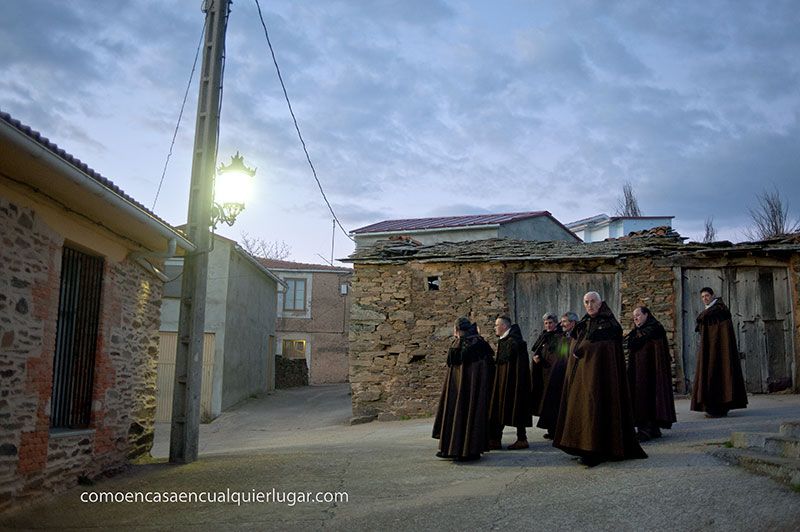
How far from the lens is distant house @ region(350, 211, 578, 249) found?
22438mm

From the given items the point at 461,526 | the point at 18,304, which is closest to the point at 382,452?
the point at 461,526

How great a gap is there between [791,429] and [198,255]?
7.29 metres

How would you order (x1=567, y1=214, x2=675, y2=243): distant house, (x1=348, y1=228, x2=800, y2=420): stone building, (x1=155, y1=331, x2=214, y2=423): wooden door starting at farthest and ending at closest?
(x1=567, y1=214, x2=675, y2=243): distant house
(x1=155, y1=331, x2=214, y2=423): wooden door
(x1=348, y1=228, x2=800, y2=420): stone building

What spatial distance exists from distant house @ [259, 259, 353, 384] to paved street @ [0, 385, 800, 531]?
24612 millimetres

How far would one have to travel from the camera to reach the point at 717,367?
10281 mm

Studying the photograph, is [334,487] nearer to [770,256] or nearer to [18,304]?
[18,304]

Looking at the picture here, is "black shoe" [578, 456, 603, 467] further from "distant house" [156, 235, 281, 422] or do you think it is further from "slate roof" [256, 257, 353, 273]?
"slate roof" [256, 257, 353, 273]

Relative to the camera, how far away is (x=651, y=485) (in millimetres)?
6215

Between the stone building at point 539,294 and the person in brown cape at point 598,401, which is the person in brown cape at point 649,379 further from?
the stone building at point 539,294

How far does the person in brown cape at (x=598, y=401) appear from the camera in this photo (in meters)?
7.11

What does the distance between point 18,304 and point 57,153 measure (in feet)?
4.99

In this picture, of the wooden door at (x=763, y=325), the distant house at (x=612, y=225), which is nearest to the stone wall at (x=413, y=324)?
the wooden door at (x=763, y=325)

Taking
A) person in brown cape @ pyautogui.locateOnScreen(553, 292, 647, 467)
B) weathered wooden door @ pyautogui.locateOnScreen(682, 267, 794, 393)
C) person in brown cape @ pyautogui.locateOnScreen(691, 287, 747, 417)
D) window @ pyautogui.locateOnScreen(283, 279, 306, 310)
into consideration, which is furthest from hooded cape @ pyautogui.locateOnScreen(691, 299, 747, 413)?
window @ pyautogui.locateOnScreen(283, 279, 306, 310)

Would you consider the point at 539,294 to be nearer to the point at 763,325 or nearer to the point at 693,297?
the point at 693,297
